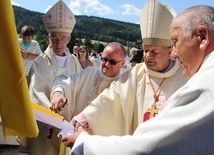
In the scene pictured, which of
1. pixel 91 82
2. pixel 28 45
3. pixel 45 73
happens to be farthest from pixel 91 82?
pixel 28 45

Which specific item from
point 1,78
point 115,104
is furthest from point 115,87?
point 1,78

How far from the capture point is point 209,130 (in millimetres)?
1104

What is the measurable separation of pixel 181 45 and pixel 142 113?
124 cm

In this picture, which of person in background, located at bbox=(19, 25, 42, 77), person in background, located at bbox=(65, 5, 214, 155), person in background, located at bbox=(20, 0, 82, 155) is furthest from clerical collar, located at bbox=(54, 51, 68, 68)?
person in background, located at bbox=(65, 5, 214, 155)

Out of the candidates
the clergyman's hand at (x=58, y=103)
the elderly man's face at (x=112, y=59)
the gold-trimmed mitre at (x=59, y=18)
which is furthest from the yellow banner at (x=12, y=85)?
the gold-trimmed mitre at (x=59, y=18)

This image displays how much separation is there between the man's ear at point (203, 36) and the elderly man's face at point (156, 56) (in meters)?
1.24

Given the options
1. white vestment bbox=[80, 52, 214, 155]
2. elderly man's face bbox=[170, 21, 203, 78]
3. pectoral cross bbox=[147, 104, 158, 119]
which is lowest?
pectoral cross bbox=[147, 104, 158, 119]

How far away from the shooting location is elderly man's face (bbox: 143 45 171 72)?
2.69 meters

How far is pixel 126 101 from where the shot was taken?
2.71 m

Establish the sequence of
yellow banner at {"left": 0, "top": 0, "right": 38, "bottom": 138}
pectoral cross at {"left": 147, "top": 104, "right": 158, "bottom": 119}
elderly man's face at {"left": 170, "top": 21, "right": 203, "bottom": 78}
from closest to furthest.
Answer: yellow banner at {"left": 0, "top": 0, "right": 38, "bottom": 138} → elderly man's face at {"left": 170, "top": 21, "right": 203, "bottom": 78} → pectoral cross at {"left": 147, "top": 104, "right": 158, "bottom": 119}

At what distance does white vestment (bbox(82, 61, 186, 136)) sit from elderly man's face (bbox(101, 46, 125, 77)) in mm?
196

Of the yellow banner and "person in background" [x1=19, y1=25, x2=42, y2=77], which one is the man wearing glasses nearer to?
the yellow banner

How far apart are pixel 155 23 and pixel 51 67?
1.59 metres

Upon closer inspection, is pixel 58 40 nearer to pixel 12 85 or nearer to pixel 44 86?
pixel 44 86
